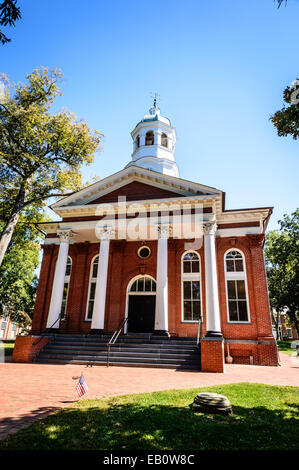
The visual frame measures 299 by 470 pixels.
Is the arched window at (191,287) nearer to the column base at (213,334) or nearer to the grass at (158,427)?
the column base at (213,334)

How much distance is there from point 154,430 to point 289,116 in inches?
288

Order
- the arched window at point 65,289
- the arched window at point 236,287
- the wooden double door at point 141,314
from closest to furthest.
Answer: the arched window at point 236,287
the wooden double door at point 141,314
the arched window at point 65,289

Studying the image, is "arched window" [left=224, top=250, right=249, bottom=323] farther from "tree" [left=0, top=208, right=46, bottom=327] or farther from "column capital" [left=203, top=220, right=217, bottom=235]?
"tree" [left=0, top=208, right=46, bottom=327]

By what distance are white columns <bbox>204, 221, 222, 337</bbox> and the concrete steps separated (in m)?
1.19

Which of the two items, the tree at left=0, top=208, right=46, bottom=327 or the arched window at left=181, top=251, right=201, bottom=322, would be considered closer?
the arched window at left=181, top=251, right=201, bottom=322

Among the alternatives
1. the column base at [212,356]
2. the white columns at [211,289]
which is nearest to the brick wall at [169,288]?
the white columns at [211,289]

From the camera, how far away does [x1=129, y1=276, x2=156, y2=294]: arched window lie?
1803 cm

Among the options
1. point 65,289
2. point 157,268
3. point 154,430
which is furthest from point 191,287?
point 154,430

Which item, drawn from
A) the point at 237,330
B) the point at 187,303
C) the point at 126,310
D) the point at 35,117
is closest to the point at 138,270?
the point at 126,310

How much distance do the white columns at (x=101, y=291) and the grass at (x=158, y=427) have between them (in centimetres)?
895

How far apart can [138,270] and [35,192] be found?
8.34 m

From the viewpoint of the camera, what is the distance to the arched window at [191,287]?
1661 cm

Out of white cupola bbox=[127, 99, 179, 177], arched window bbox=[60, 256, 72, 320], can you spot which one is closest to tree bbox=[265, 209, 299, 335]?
white cupola bbox=[127, 99, 179, 177]

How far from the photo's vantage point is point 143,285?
715 inches
